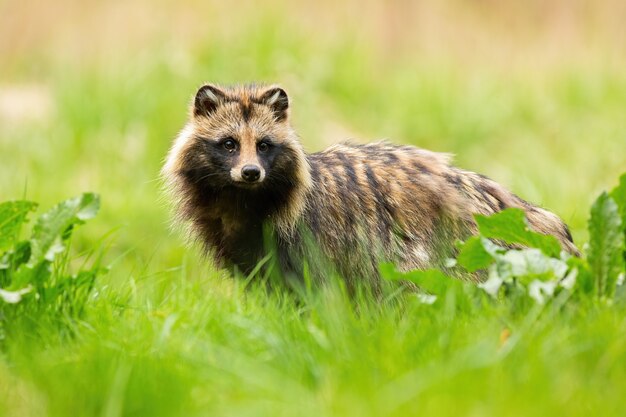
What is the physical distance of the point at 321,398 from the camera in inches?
134

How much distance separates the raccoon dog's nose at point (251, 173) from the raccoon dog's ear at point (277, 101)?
2.21 ft

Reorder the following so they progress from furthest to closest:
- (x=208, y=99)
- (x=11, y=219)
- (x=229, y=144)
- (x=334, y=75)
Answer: (x=334, y=75), (x=208, y=99), (x=229, y=144), (x=11, y=219)

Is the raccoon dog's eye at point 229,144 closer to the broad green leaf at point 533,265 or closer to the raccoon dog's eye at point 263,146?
the raccoon dog's eye at point 263,146

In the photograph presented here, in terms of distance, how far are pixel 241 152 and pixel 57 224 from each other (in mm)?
1672

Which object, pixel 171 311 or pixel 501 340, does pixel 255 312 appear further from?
pixel 501 340

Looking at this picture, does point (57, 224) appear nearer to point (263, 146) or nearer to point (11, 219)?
point (11, 219)

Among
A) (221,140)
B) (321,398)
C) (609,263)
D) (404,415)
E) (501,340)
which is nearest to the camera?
(404,415)

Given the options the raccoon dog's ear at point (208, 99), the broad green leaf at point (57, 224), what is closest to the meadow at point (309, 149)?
the broad green leaf at point (57, 224)

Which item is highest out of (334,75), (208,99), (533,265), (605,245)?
(605,245)

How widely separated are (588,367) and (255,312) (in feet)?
4.78

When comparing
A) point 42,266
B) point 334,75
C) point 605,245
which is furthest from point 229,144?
point 334,75

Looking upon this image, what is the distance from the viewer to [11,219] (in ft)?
15.0

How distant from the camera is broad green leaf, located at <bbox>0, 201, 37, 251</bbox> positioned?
4.54m

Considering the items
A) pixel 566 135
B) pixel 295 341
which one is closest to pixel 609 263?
pixel 295 341
